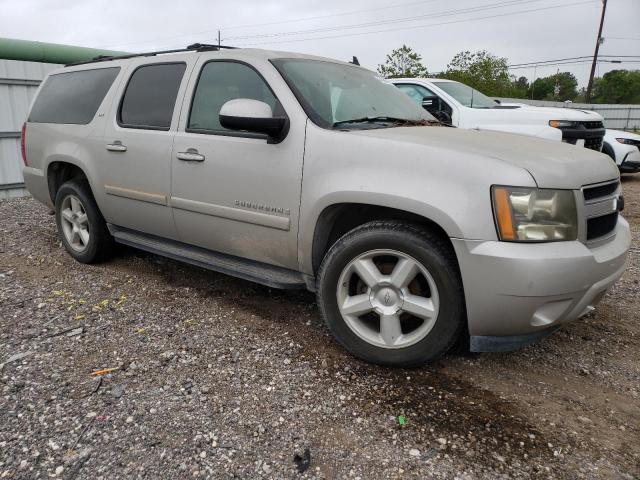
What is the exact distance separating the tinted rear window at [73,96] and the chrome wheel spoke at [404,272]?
303 centimetres

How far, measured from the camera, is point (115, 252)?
4695mm

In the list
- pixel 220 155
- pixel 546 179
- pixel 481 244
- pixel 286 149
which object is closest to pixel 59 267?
pixel 220 155

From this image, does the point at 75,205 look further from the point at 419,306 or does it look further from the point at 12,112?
the point at 12,112

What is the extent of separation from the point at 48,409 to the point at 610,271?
286 cm

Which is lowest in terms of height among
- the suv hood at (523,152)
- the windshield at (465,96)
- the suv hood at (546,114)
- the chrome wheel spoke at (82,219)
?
the chrome wheel spoke at (82,219)

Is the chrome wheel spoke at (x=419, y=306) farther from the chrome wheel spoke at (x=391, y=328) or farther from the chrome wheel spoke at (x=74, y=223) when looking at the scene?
the chrome wheel spoke at (x=74, y=223)

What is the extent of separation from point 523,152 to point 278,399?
1766 mm

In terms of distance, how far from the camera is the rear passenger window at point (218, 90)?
10.6ft

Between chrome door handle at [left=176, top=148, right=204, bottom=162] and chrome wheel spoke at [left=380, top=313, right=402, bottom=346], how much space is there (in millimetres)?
1611

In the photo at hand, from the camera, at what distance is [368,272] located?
2.70 metres

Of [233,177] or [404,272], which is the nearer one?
[404,272]

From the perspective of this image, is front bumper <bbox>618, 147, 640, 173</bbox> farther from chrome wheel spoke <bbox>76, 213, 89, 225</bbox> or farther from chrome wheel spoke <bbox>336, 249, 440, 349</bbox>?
chrome wheel spoke <bbox>76, 213, 89, 225</bbox>

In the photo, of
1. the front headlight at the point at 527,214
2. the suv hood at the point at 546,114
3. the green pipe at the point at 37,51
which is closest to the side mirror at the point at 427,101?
the suv hood at the point at 546,114

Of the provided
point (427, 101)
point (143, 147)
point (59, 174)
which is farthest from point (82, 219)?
point (427, 101)
